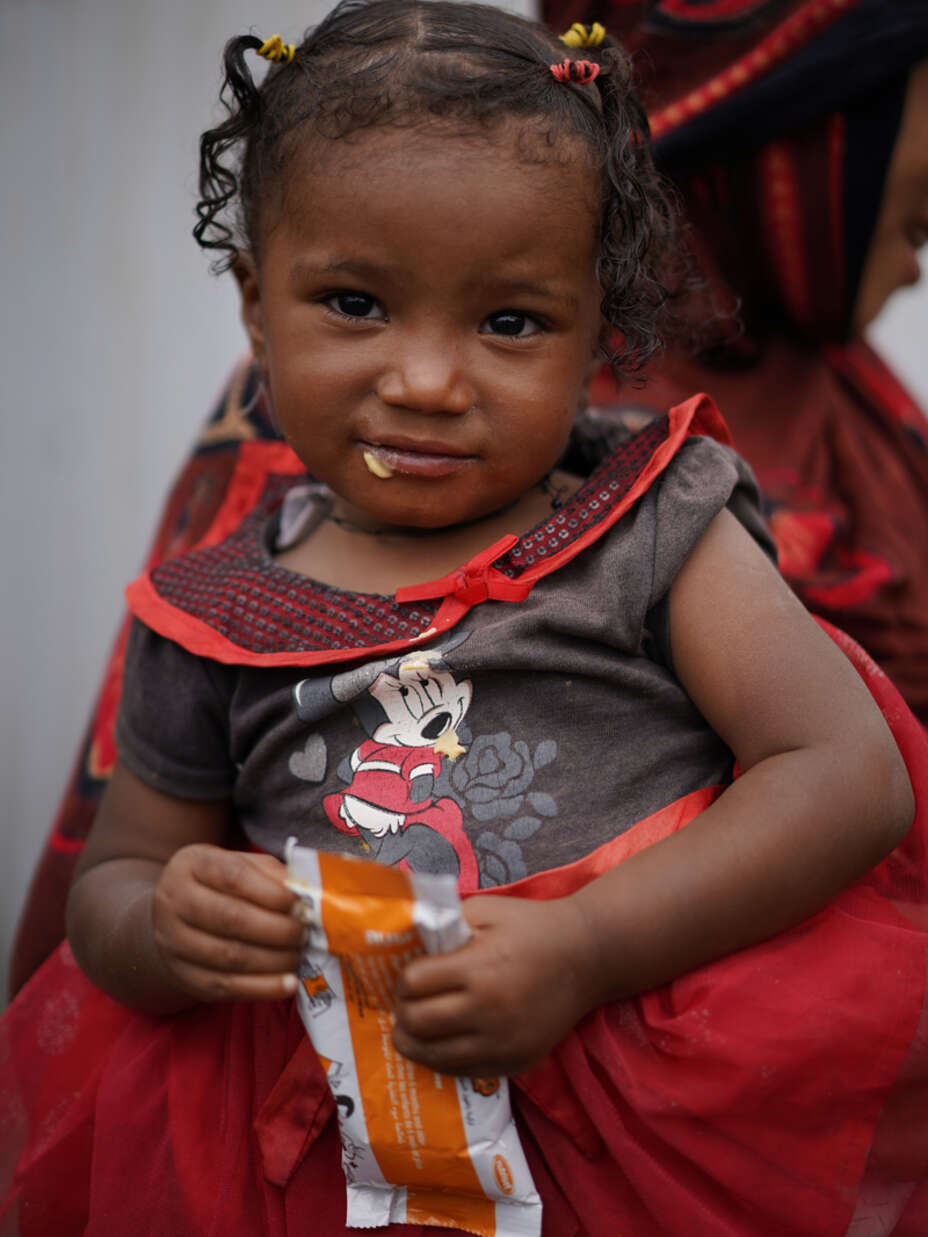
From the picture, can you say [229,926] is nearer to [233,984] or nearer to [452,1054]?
[233,984]

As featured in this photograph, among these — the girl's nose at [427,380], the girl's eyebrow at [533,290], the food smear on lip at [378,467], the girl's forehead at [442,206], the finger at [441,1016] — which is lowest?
the finger at [441,1016]

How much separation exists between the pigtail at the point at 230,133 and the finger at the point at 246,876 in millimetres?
682

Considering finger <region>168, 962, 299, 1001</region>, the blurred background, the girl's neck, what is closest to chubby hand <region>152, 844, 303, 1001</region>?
finger <region>168, 962, 299, 1001</region>

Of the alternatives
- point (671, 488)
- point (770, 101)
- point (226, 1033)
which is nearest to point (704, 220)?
point (770, 101)

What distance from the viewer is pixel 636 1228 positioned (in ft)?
3.00

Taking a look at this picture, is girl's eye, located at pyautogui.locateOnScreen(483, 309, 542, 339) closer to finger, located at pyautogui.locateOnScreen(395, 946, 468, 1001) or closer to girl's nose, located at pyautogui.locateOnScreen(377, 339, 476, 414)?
girl's nose, located at pyautogui.locateOnScreen(377, 339, 476, 414)

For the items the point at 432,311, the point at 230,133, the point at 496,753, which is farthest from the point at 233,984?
the point at 230,133

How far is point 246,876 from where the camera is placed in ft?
2.86

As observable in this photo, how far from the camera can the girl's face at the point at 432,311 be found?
39.2 inches

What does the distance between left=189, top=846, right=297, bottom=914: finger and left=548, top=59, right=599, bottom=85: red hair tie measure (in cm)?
74

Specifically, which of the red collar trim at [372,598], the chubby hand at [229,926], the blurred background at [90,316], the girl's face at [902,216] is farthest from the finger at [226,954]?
the blurred background at [90,316]

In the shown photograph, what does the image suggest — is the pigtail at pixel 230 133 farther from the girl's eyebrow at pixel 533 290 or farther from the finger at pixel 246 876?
the finger at pixel 246 876

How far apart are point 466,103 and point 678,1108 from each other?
0.85 metres

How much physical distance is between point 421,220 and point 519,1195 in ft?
2.63
